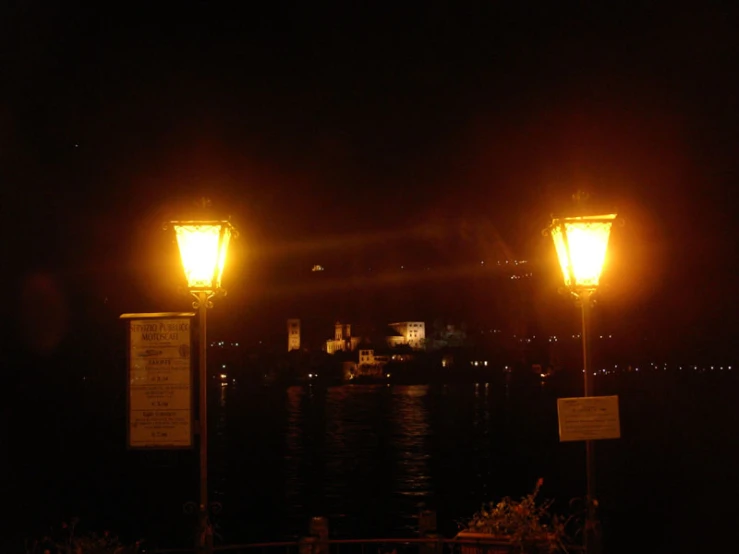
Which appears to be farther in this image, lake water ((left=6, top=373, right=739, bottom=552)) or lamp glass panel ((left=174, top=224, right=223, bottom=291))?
lake water ((left=6, top=373, right=739, bottom=552))

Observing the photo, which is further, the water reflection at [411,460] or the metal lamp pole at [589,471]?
the water reflection at [411,460]

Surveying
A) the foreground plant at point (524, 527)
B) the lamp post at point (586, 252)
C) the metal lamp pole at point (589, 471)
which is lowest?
→ the foreground plant at point (524, 527)

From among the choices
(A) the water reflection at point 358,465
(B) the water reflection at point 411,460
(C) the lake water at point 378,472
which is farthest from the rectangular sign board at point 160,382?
(A) the water reflection at point 358,465

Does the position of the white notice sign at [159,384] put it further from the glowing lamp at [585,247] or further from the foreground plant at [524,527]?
the glowing lamp at [585,247]

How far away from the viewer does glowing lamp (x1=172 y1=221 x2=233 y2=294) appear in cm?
834

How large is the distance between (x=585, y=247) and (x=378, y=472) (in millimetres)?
48742

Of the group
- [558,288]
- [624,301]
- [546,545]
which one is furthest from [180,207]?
[624,301]

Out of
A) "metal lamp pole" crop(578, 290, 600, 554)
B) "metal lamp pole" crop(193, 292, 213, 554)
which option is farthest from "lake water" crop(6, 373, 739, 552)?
"metal lamp pole" crop(193, 292, 213, 554)

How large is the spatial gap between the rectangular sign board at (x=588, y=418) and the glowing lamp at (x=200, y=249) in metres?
3.58

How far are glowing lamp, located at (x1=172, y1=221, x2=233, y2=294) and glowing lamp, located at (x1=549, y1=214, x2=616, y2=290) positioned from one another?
11.2 ft

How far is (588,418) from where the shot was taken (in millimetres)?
7879

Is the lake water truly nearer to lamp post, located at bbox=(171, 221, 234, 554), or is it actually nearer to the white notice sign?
the white notice sign

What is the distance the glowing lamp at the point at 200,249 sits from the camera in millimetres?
8336

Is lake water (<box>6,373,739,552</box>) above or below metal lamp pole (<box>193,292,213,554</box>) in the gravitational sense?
below
